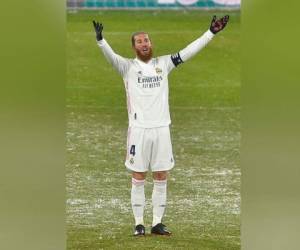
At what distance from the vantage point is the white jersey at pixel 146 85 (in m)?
6.00

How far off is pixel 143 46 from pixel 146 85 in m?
0.22

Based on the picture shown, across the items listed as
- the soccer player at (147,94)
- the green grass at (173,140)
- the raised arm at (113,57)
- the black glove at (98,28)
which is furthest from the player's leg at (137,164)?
the black glove at (98,28)

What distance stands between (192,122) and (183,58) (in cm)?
573

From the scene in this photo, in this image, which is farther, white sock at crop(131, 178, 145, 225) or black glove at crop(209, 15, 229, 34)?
white sock at crop(131, 178, 145, 225)

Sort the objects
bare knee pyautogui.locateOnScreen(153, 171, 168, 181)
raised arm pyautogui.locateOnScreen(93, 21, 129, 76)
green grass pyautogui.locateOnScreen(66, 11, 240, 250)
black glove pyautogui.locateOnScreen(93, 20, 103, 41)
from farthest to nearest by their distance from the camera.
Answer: green grass pyautogui.locateOnScreen(66, 11, 240, 250) → bare knee pyautogui.locateOnScreen(153, 171, 168, 181) → raised arm pyautogui.locateOnScreen(93, 21, 129, 76) → black glove pyautogui.locateOnScreen(93, 20, 103, 41)

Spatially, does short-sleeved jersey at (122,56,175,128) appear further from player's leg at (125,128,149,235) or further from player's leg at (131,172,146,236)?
player's leg at (131,172,146,236)

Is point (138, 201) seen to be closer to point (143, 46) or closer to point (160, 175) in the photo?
point (160, 175)

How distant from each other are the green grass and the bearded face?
109cm

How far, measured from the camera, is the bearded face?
19.6ft

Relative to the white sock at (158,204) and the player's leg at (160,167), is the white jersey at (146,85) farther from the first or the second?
the white sock at (158,204)

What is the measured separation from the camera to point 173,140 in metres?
10.6

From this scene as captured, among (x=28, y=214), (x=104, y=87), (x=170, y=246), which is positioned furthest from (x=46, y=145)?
(x=104, y=87)

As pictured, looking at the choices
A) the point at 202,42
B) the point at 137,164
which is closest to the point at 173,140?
the point at 137,164

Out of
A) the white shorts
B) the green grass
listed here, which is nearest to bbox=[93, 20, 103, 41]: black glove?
the white shorts
